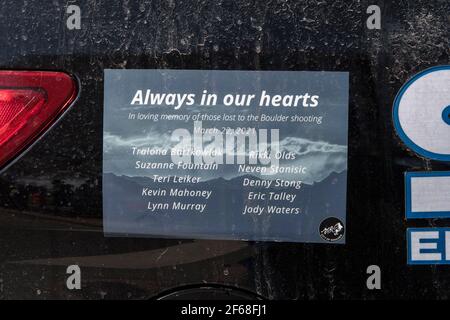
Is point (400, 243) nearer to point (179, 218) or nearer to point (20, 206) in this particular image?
point (179, 218)

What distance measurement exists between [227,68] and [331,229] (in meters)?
0.55

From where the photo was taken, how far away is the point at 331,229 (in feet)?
6.05

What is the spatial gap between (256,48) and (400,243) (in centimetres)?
70

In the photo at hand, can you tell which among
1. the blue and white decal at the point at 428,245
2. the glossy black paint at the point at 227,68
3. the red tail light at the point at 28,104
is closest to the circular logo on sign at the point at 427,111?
the glossy black paint at the point at 227,68

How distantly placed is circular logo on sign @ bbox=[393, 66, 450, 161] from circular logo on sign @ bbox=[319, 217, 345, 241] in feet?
1.00

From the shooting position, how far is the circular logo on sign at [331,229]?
6.04 feet

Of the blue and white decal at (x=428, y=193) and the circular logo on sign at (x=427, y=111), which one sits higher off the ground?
the circular logo on sign at (x=427, y=111)

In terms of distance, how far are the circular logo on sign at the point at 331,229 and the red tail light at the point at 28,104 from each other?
0.82 meters

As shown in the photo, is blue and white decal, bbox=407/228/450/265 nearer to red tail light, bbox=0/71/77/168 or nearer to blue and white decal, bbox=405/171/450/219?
blue and white decal, bbox=405/171/450/219

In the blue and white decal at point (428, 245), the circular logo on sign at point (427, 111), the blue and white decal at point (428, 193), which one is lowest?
the blue and white decal at point (428, 245)

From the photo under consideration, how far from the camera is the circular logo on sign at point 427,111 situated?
1827 millimetres

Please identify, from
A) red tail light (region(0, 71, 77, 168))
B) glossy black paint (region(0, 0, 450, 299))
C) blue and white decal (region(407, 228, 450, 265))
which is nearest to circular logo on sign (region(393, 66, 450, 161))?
glossy black paint (region(0, 0, 450, 299))

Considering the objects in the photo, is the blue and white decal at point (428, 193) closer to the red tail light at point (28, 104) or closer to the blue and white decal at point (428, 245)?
the blue and white decal at point (428, 245)

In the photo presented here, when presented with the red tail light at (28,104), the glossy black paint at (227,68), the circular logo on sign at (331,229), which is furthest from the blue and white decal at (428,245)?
the red tail light at (28,104)
